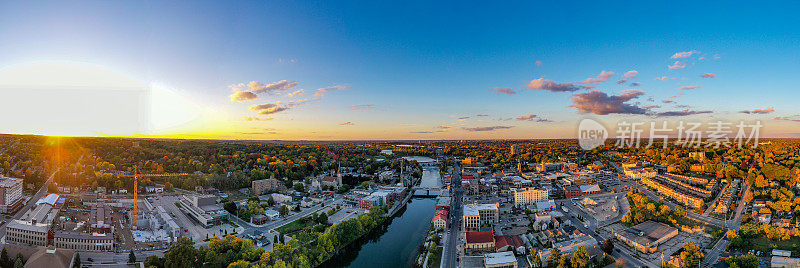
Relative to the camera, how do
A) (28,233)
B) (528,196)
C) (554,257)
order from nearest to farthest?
(554,257) < (28,233) < (528,196)

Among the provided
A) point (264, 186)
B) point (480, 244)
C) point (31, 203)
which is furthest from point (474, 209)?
point (31, 203)

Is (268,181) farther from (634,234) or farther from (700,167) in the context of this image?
(700,167)

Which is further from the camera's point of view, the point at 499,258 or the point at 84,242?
the point at 84,242

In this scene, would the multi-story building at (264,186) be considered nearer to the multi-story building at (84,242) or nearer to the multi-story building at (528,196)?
the multi-story building at (84,242)

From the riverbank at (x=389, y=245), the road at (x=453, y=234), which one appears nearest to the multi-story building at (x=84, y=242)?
the riverbank at (x=389, y=245)

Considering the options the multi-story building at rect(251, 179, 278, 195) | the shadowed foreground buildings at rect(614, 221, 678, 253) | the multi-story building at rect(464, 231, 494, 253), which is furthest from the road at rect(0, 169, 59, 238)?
the shadowed foreground buildings at rect(614, 221, 678, 253)

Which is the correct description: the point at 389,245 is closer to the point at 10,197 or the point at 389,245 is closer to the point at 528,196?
the point at 528,196

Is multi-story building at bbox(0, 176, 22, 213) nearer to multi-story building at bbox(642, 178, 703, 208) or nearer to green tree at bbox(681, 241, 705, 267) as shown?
green tree at bbox(681, 241, 705, 267)

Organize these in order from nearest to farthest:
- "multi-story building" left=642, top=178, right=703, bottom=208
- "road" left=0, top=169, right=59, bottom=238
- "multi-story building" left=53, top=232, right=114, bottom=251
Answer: "multi-story building" left=53, top=232, right=114, bottom=251
"road" left=0, top=169, right=59, bottom=238
"multi-story building" left=642, top=178, right=703, bottom=208
